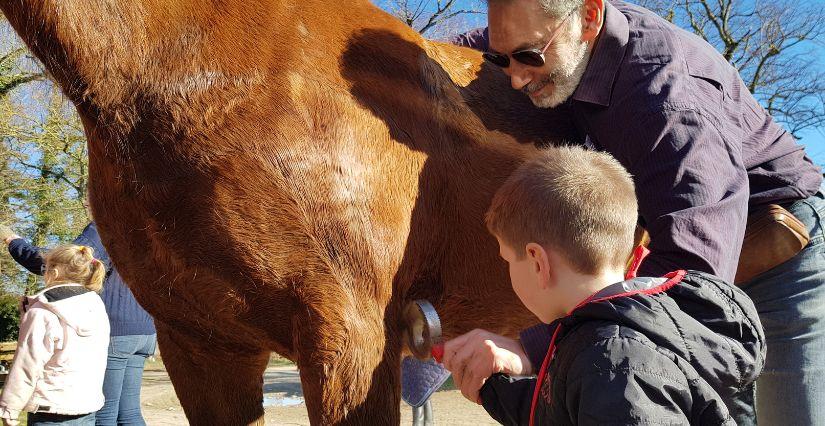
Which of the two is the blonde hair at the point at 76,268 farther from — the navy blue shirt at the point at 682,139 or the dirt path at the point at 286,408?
the dirt path at the point at 286,408

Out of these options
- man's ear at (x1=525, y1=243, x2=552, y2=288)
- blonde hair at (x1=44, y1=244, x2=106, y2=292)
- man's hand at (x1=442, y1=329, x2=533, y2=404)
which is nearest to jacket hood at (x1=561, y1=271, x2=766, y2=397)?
man's ear at (x1=525, y1=243, x2=552, y2=288)

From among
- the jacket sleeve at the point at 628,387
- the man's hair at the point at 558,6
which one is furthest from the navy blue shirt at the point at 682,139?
the jacket sleeve at the point at 628,387

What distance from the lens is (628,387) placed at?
1180 millimetres

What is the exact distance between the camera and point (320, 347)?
1.66 m

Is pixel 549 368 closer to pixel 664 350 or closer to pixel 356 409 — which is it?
Result: pixel 664 350

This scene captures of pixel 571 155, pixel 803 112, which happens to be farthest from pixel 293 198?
pixel 803 112

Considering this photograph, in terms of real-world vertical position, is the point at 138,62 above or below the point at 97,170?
above

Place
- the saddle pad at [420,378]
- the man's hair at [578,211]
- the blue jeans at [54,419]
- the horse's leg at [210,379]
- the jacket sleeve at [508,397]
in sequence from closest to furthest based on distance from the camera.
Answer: the man's hair at [578,211]
the jacket sleeve at [508,397]
the horse's leg at [210,379]
the saddle pad at [420,378]
the blue jeans at [54,419]

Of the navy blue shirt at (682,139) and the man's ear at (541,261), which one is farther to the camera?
the navy blue shirt at (682,139)

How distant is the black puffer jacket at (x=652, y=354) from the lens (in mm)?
1193

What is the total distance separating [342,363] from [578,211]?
646mm

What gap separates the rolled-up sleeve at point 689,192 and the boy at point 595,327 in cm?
11

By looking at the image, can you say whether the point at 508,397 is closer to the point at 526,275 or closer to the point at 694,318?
the point at 526,275

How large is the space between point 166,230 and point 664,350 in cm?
111
